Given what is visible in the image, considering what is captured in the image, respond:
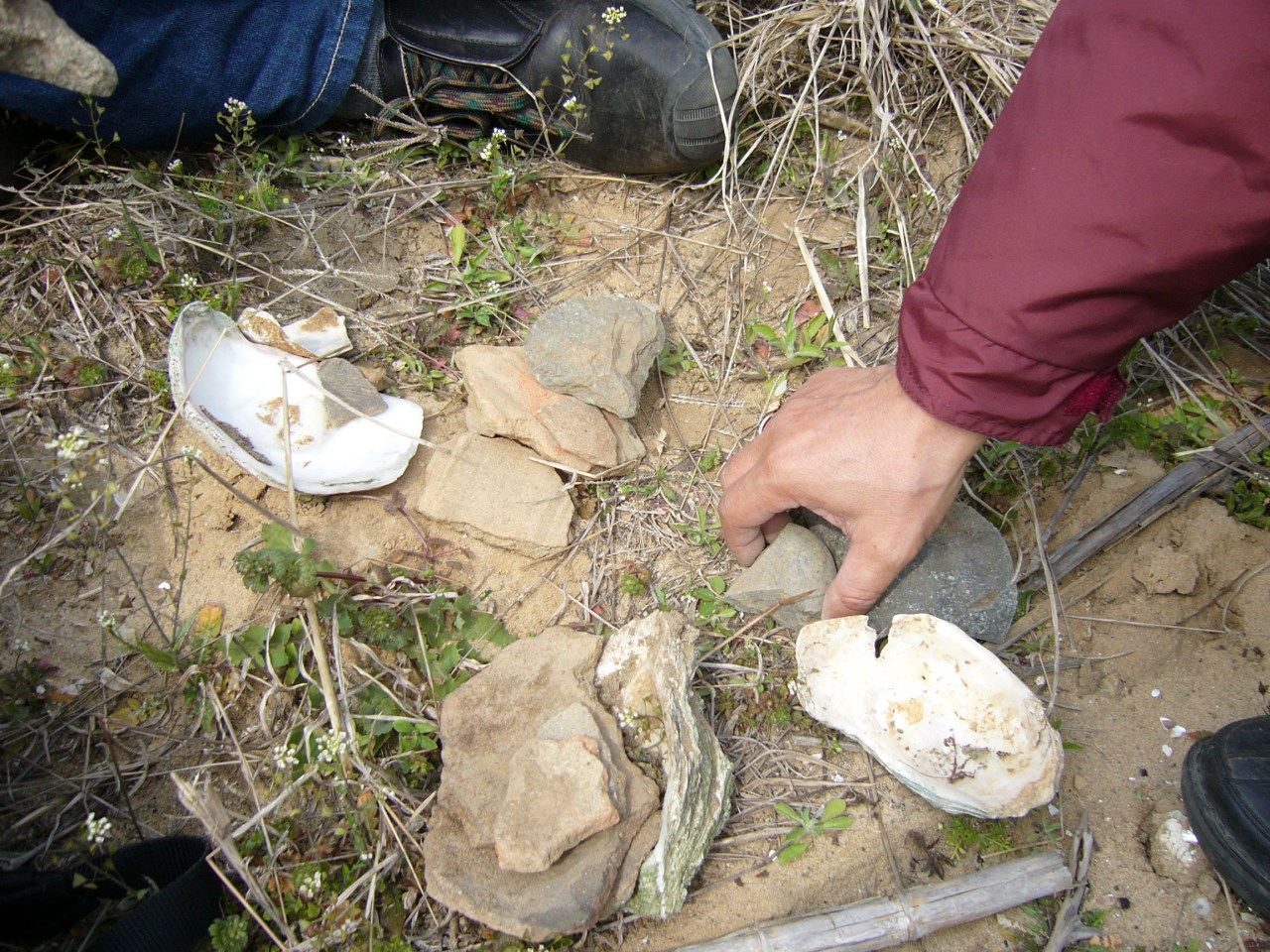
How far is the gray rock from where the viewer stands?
168 centimetres

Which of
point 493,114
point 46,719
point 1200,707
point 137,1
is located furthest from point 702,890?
point 137,1

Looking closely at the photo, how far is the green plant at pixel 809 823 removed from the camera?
192 cm

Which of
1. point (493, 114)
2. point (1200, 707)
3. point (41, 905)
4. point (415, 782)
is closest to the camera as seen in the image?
point (41, 905)

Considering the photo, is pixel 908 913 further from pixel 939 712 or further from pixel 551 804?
pixel 551 804

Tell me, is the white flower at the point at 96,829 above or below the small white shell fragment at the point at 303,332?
below

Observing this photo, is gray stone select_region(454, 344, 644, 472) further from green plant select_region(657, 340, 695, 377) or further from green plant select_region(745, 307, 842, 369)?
green plant select_region(745, 307, 842, 369)

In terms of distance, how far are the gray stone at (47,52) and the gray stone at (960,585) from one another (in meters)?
2.22

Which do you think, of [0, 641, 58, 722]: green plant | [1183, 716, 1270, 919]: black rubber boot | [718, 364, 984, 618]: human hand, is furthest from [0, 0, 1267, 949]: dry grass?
[1183, 716, 1270, 919]: black rubber boot

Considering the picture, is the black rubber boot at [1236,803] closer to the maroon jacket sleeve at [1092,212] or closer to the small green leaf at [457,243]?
the maroon jacket sleeve at [1092,212]

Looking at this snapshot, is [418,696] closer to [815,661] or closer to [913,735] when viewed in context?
[815,661]

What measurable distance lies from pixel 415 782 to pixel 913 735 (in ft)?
3.67

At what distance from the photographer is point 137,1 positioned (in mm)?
2531

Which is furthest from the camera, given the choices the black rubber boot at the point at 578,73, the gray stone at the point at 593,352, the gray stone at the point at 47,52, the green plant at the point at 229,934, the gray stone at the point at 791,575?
the black rubber boot at the point at 578,73

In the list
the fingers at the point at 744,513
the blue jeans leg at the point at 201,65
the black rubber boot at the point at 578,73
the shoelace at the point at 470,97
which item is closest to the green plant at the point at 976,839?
the fingers at the point at 744,513
